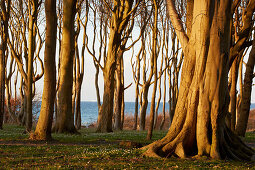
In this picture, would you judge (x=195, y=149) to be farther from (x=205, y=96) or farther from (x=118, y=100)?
(x=118, y=100)

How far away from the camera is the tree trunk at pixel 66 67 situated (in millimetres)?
18516

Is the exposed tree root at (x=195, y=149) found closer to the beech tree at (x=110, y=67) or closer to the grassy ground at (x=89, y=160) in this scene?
the grassy ground at (x=89, y=160)

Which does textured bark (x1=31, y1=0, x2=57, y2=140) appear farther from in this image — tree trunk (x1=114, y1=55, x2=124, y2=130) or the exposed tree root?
tree trunk (x1=114, y1=55, x2=124, y2=130)

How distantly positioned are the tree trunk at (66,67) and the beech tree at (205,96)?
937 cm

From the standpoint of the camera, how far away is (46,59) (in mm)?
14500

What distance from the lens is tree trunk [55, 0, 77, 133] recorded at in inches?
729

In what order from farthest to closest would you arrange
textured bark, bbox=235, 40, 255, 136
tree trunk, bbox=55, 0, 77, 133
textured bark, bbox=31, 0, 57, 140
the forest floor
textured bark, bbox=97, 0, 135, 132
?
textured bark, bbox=97, 0, 135, 132 < tree trunk, bbox=55, 0, 77, 133 < textured bark, bbox=235, 40, 255, 136 < textured bark, bbox=31, 0, 57, 140 < the forest floor

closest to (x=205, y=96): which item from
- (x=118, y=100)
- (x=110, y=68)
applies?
(x=110, y=68)

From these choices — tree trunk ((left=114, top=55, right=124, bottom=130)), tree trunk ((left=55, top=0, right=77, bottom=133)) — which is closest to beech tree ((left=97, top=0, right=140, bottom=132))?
tree trunk ((left=55, top=0, right=77, bottom=133))

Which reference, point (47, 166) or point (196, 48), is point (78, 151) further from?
point (196, 48)

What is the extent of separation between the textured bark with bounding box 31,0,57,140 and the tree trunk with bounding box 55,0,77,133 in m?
3.80

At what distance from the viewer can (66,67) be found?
61.3 ft

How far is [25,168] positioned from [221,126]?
6.13 m

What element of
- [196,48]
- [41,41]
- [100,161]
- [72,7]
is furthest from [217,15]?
[41,41]
